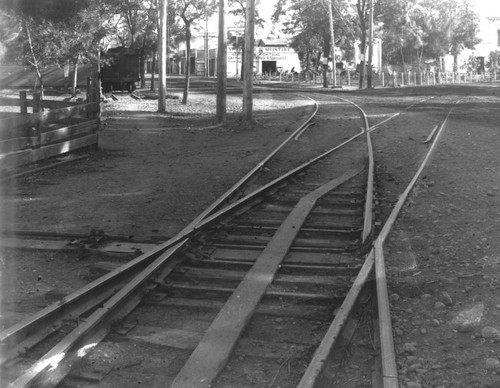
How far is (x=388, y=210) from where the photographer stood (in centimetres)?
866

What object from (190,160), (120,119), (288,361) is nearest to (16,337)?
(288,361)

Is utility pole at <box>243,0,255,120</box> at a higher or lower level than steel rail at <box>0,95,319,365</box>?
higher

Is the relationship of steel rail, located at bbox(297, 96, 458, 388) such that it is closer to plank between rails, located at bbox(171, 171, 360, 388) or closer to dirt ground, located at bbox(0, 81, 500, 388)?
dirt ground, located at bbox(0, 81, 500, 388)

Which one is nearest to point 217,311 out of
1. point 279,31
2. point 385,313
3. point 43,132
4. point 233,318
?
point 233,318

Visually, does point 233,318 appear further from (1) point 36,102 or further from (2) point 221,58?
(2) point 221,58

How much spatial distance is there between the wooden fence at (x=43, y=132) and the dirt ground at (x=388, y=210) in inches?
14.6

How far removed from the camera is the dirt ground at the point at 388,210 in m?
4.85

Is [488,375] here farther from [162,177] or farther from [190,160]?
[190,160]

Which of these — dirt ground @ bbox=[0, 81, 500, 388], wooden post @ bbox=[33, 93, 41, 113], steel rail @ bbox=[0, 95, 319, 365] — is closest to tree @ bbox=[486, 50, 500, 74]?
dirt ground @ bbox=[0, 81, 500, 388]

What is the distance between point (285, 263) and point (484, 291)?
1820mm

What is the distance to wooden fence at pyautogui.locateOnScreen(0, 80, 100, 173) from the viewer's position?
11.3 metres

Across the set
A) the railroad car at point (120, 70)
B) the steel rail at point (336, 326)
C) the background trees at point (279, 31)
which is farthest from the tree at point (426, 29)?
the steel rail at point (336, 326)

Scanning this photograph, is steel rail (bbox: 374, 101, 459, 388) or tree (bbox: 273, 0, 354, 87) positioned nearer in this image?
steel rail (bbox: 374, 101, 459, 388)

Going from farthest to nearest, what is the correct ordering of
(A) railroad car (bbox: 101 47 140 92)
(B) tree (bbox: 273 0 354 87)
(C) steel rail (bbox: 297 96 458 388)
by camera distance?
(B) tree (bbox: 273 0 354 87)
(A) railroad car (bbox: 101 47 140 92)
(C) steel rail (bbox: 297 96 458 388)
